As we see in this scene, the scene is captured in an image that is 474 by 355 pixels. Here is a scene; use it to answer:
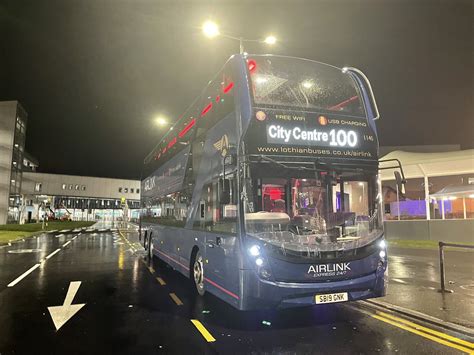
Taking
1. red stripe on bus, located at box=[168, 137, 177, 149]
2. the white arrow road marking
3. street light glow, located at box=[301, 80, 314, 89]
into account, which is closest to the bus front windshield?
street light glow, located at box=[301, 80, 314, 89]

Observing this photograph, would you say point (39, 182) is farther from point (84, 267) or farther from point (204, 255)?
point (204, 255)

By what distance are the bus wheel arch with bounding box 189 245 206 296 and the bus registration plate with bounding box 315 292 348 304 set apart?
2810 millimetres

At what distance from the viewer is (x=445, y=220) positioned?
20953mm

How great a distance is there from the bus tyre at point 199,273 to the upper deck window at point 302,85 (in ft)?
12.2

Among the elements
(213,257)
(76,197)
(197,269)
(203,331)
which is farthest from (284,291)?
(76,197)

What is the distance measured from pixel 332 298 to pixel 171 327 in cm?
264

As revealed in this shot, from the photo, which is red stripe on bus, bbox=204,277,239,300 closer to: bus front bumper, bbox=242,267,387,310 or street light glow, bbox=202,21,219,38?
bus front bumper, bbox=242,267,387,310

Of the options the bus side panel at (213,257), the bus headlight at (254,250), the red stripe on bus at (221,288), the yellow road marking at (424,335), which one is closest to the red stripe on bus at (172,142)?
the bus side panel at (213,257)

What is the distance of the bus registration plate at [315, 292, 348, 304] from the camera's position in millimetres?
5488

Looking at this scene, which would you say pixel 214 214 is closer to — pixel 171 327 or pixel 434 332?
pixel 171 327

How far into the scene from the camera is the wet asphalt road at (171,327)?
195 inches

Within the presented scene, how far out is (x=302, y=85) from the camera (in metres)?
6.40

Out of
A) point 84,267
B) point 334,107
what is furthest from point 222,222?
point 84,267

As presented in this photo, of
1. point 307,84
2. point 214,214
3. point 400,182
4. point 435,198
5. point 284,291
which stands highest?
point 307,84
